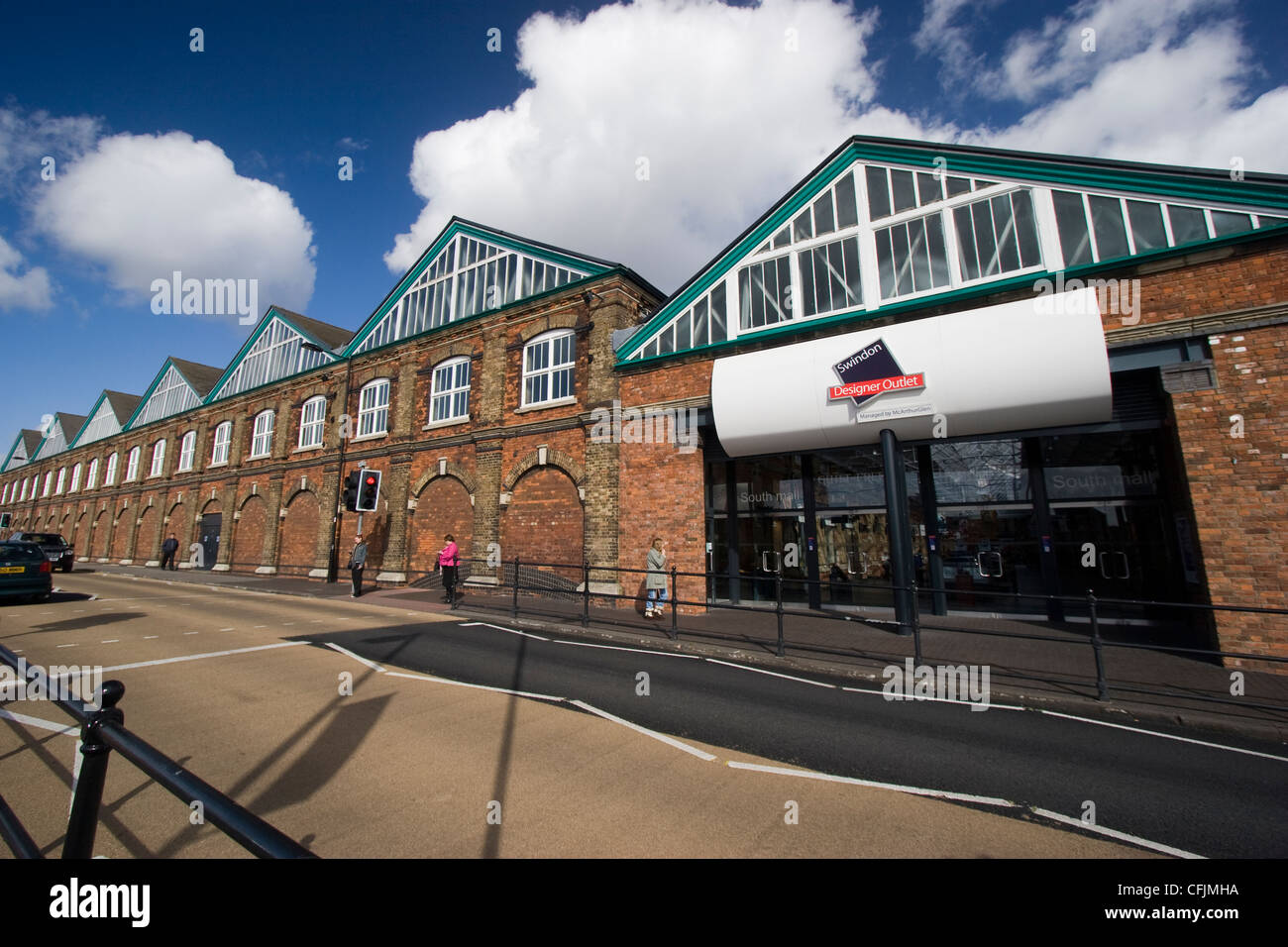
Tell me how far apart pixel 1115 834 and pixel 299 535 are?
26.7 metres

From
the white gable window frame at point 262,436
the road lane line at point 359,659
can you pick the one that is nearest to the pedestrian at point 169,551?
the white gable window frame at point 262,436

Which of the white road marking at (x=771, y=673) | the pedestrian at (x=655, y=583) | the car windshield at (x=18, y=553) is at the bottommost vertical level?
the white road marking at (x=771, y=673)

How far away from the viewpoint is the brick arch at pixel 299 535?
2238cm

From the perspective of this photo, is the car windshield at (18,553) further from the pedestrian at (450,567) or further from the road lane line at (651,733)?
the road lane line at (651,733)

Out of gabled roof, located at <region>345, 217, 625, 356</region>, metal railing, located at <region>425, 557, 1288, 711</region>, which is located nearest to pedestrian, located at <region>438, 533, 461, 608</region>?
metal railing, located at <region>425, 557, 1288, 711</region>

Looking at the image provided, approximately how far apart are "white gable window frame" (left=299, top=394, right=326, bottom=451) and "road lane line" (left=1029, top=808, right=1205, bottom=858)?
26381mm

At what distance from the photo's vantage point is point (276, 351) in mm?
27344

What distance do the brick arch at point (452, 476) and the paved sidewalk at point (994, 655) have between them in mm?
4643

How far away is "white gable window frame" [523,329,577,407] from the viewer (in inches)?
638

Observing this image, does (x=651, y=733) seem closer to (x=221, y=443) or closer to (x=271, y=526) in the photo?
(x=271, y=526)

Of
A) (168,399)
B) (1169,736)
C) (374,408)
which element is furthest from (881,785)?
(168,399)
